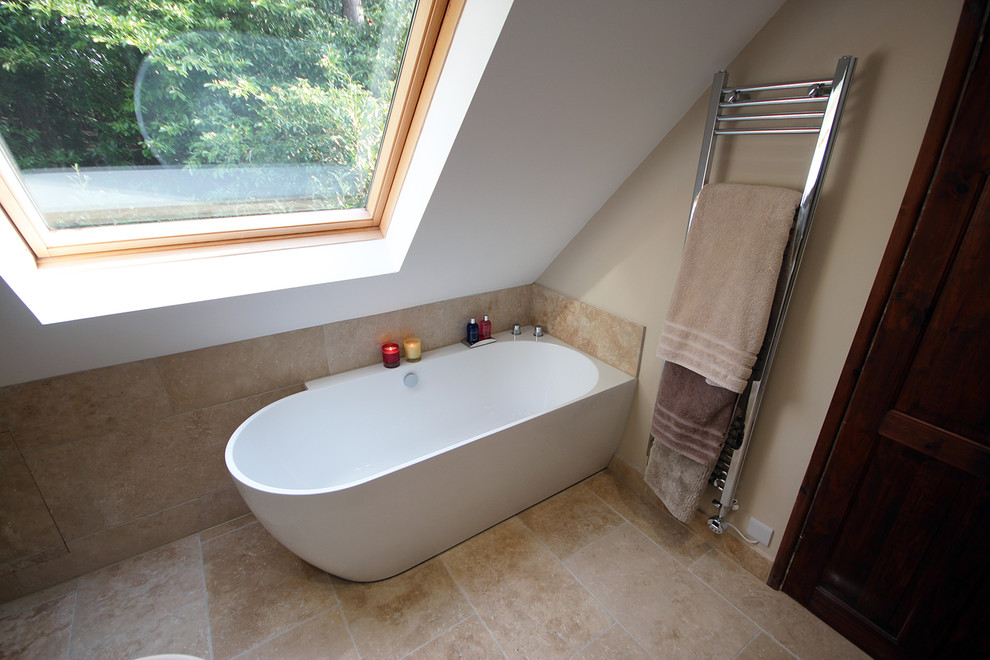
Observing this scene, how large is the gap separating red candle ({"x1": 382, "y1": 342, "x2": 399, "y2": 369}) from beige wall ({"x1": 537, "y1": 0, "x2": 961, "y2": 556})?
115cm

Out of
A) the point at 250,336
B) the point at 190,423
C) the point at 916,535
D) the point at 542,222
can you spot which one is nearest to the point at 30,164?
the point at 250,336

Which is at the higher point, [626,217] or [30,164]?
[30,164]

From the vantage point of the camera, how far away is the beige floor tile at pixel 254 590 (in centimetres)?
160

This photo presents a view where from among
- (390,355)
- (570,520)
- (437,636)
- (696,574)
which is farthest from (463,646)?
(390,355)

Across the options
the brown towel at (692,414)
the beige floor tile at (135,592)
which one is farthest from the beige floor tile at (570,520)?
the beige floor tile at (135,592)

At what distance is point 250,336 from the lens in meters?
1.87

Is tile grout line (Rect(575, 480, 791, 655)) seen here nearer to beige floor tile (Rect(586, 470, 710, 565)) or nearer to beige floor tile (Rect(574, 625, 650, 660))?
beige floor tile (Rect(586, 470, 710, 565))

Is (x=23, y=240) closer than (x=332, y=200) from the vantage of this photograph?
Yes

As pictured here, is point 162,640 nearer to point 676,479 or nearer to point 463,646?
point 463,646

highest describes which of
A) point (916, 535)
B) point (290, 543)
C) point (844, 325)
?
point (844, 325)

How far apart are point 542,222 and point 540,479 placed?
46.1 inches

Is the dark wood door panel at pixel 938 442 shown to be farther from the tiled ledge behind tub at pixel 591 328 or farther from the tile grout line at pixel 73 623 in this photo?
the tile grout line at pixel 73 623

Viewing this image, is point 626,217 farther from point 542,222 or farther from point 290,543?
point 290,543

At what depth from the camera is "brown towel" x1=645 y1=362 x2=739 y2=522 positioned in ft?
5.44
